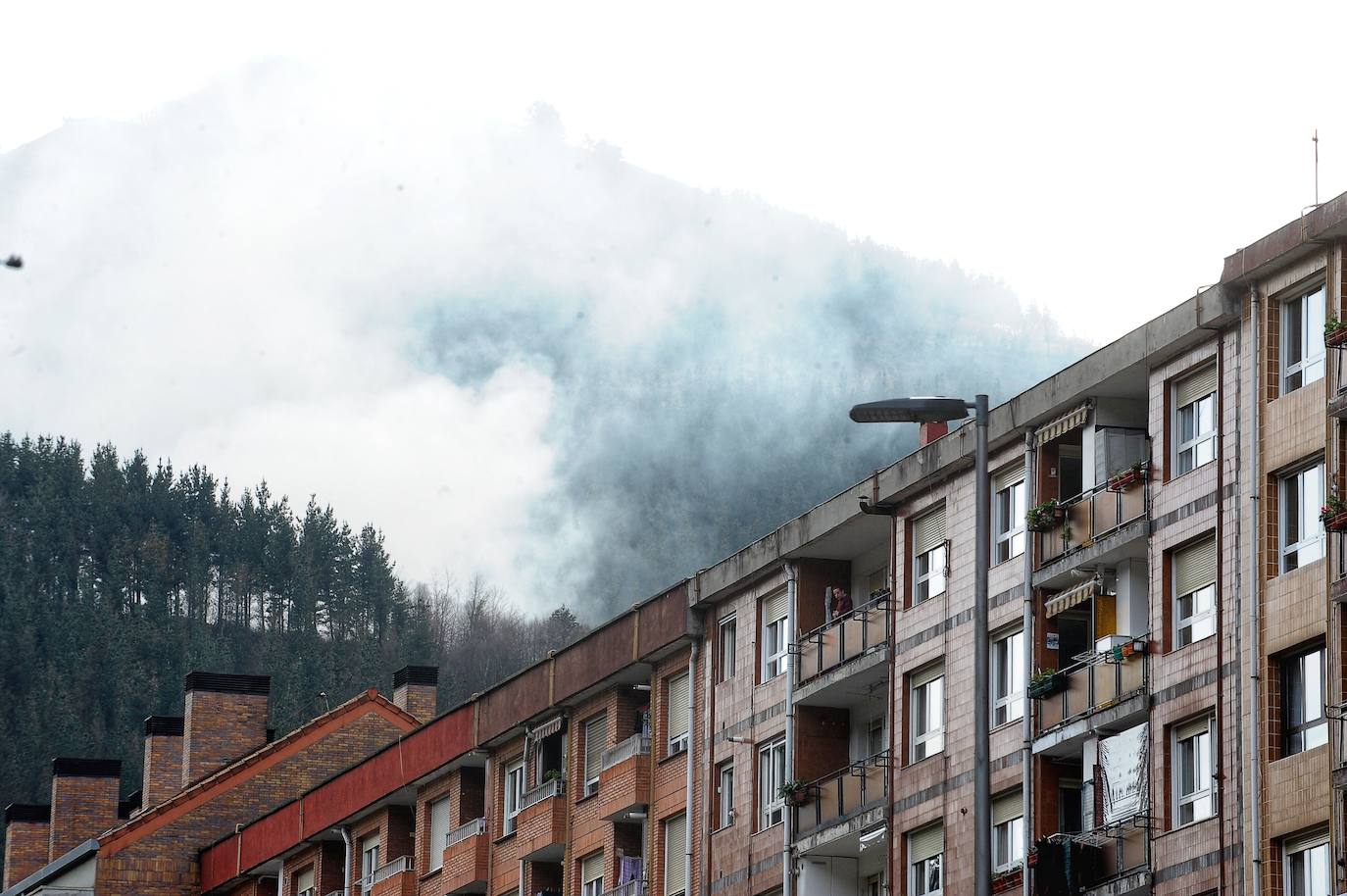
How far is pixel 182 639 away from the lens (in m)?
180

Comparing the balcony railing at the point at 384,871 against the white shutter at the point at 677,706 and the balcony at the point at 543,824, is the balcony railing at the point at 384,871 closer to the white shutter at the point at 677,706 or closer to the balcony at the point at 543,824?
the balcony at the point at 543,824

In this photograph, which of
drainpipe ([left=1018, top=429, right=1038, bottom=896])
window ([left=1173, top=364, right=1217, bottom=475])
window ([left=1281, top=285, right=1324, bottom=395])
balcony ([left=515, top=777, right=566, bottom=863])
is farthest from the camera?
balcony ([left=515, top=777, right=566, bottom=863])

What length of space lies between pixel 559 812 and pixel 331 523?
13811cm

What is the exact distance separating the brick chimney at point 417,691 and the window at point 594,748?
24329mm

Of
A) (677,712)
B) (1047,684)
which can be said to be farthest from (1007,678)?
(677,712)

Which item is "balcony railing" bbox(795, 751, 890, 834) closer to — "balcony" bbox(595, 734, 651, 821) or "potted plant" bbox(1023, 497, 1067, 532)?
"balcony" bbox(595, 734, 651, 821)

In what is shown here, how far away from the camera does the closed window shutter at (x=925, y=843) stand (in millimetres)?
47344

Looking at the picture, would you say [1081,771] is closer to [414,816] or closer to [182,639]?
[414,816]

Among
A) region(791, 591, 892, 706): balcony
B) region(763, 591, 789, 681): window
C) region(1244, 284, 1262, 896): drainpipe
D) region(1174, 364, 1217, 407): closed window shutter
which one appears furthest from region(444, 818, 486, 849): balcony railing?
region(1244, 284, 1262, 896): drainpipe

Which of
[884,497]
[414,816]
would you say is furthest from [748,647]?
[414,816]

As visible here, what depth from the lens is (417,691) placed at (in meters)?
86.2

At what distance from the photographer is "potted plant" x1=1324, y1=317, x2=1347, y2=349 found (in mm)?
38406

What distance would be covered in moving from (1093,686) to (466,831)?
25.3 m

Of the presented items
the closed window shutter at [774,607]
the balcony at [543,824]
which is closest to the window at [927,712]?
the closed window shutter at [774,607]
